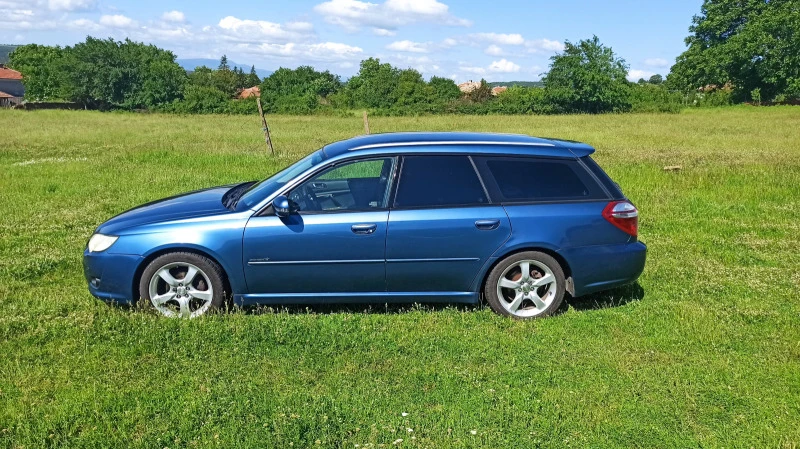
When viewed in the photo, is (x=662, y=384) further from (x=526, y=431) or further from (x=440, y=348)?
(x=440, y=348)

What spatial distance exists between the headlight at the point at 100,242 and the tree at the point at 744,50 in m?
62.5

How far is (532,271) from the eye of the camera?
5582 millimetres

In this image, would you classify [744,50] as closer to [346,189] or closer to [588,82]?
[588,82]

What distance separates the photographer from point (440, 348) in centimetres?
490

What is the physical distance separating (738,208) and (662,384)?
7080mm

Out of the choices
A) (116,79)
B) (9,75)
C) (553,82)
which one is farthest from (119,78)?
(9,75)

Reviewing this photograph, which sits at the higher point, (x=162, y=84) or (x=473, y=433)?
(x=162, y=84)

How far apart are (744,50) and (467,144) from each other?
61902mm

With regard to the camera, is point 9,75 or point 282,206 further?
point 9,75

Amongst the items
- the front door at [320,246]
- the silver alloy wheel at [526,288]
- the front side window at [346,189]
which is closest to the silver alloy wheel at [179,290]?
the front door at [320,246]

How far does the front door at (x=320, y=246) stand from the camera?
17.3 feet

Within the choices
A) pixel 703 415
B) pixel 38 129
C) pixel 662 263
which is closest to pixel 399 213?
pixel 703 415

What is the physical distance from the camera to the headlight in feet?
17.7

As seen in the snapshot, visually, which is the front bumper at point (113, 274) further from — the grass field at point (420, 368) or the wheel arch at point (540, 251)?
the wheel arch at point (540, 251)
